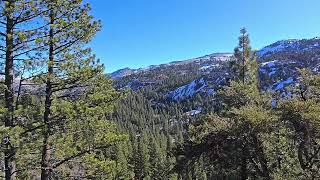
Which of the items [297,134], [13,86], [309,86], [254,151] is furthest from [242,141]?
[13,86]

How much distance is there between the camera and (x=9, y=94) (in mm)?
14320

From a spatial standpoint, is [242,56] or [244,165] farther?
[242,56]

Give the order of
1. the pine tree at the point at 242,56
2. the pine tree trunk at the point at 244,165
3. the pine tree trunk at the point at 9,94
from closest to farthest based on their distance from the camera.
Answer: the pine tree trunk at the point at 9,94
the pine tree trunk at the point at 244,165
the pine tree at the point at 242,56

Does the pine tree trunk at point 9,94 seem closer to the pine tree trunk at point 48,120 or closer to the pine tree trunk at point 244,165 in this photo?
the pine tree trunk at point 48,120

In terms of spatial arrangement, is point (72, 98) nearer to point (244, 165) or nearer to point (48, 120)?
point (48, 120)

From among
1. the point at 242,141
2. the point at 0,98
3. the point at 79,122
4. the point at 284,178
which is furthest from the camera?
the point at 242,141

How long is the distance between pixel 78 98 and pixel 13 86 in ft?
7.92

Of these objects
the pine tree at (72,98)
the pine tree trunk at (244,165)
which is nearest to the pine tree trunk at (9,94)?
the pine tree at (72,98)

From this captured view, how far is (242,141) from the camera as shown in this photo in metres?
22.3

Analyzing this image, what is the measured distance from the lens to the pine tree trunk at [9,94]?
44.9 feet

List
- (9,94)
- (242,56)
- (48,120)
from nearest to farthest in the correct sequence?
(9,94) < (48,120) < (242,56)

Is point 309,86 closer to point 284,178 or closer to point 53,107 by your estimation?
point 284,178

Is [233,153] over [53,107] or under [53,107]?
under

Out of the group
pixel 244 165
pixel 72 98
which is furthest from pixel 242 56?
pixel 72 98
